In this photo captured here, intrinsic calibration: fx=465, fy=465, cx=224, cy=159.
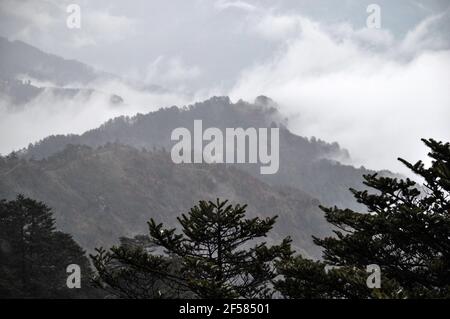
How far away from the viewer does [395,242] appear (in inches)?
598

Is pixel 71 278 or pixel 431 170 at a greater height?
pixel 431 170

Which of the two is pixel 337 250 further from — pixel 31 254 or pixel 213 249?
pixel 31 254

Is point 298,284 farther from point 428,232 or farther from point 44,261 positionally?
point 44,261

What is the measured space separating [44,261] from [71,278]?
418 cm

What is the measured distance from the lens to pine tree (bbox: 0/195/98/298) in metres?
39.4

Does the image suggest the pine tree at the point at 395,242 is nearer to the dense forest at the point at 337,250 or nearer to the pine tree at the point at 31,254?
the dense forest at the point at 337,250

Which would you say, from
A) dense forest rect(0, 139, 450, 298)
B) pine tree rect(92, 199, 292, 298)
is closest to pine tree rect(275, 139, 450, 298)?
dense forest rect(0, 139, 450, 298)

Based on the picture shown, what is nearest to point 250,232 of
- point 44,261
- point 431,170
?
point 431,170

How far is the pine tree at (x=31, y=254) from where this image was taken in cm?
3938

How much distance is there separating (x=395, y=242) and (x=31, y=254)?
3531 cm

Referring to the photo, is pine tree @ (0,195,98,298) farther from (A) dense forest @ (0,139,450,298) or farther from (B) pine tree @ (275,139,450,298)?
(B) pine tree @ (275,139,450,298)

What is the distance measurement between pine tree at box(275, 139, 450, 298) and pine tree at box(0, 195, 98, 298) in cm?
2884
